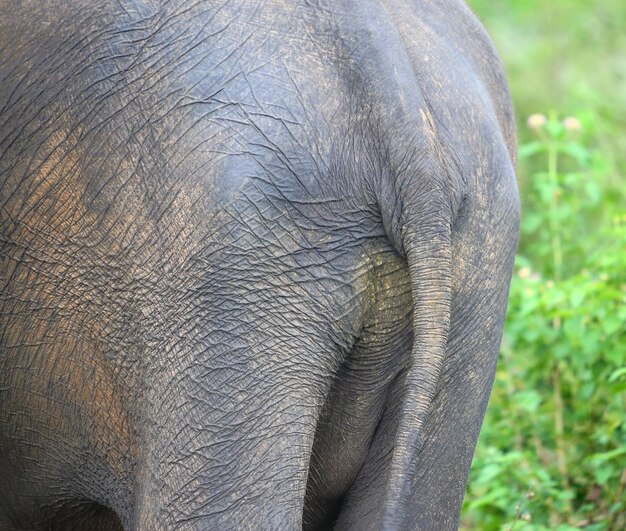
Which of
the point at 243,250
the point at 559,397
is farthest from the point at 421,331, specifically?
the point at 559,397

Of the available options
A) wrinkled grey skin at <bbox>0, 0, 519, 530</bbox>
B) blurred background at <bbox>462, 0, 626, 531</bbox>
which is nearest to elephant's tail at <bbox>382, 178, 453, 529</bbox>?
wrinkled grey skin at <bbox>0, 0, 519, 530</bbox>

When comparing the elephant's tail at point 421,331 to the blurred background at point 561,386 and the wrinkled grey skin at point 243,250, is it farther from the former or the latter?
the blurred background at point 561,386

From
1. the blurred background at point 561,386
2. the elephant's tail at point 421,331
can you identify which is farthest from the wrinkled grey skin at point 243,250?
the blurred background at point 561,386

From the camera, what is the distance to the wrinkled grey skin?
237cm

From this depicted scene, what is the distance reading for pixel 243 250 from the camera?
2.36 m

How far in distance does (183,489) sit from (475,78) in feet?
3.60

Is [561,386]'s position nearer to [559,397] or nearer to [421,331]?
[559,397]

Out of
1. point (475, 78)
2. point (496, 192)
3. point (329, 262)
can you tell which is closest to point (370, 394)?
point (329, 262)

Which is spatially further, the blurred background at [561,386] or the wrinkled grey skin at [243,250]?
the blurred background at [561,386]

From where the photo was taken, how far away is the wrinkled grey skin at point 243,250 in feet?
7.78

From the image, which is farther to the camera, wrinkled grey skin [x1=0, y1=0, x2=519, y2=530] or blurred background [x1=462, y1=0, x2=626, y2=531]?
blurred background [x1=462, y1=0, x2=626, y2=531]

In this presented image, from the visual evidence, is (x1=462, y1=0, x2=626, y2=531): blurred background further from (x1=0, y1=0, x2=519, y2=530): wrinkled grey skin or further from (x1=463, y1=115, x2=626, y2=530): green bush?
(x1=0, y1=0, x2=519, y2=530): wrinkled grey skin

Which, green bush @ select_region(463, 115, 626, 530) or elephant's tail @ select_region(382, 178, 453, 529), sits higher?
green bush @ select_region(463, 115, 626, 530)

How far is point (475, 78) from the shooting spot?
9.01 feet
